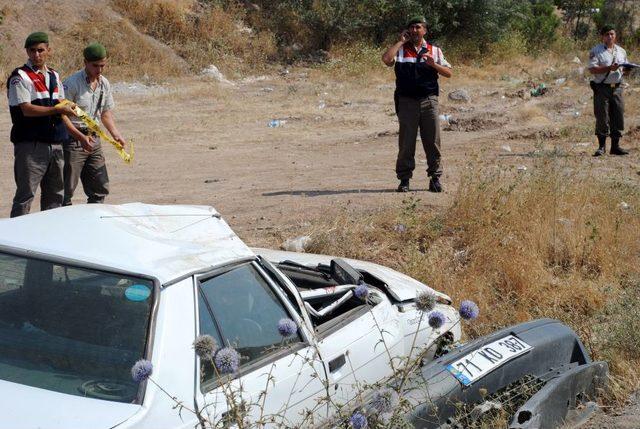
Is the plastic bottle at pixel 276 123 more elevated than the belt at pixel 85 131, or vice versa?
the belt at pixel 85 131

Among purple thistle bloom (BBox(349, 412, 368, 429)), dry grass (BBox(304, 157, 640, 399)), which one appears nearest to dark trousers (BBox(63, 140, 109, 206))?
dry grass (BBox(304, 157, 640, 399))

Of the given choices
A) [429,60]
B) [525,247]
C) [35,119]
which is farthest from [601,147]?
[35,119]

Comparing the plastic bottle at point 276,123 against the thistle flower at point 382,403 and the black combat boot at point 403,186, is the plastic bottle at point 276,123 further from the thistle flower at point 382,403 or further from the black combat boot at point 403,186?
the thistle flower at point 382,403

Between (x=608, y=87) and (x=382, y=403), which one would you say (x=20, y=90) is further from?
(x=608, y=87)

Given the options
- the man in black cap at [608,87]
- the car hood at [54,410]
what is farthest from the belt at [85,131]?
the man in black cap at [608,87]

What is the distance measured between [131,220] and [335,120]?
12.8 meters

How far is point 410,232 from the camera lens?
804 centimetres

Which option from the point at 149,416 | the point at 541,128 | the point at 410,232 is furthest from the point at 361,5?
the point at 149,416

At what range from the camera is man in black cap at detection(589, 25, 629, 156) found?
1209 cm

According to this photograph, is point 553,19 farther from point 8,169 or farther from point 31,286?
point 31,286

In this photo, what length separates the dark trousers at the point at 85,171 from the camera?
23.9ft

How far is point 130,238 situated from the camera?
3617 mm

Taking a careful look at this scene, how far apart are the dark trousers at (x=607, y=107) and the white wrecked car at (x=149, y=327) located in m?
8.99

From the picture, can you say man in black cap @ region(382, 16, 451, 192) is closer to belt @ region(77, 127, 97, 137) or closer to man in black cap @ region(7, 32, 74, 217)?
belt @ region(77, 127, 97, 137)
